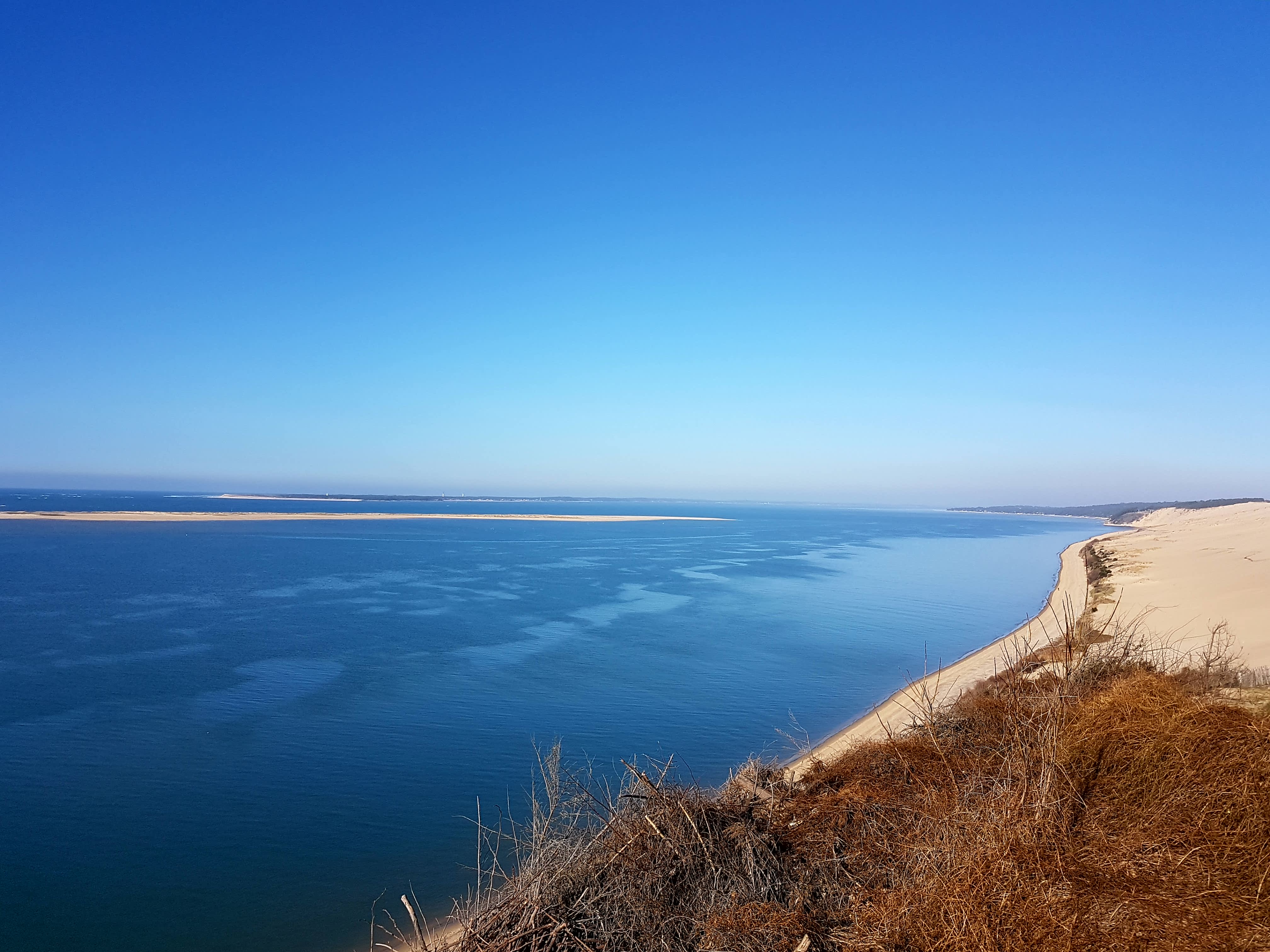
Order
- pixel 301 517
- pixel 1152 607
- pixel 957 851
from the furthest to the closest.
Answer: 1. pixel 301 517
2. pixel 1152 607
3. pixel 957 851

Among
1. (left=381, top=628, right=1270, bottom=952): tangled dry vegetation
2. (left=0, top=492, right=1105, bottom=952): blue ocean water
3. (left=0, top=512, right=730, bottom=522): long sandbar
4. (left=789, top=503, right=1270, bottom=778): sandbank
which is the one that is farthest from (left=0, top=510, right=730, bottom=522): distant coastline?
(left=381, top=628, right=1270, bottom=952): tangled dry vegetation

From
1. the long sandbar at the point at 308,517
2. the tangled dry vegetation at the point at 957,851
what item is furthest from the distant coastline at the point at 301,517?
the tangled dry vegetation at the point at 957,851

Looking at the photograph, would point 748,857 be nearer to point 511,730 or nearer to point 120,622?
point 511,730

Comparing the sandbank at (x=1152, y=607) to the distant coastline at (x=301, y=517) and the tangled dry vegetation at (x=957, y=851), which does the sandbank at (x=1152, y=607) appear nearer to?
the tangled dry vegetation at (x=957, y=851)

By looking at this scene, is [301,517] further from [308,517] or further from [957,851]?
[957,851]

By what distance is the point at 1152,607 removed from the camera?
2083 cm

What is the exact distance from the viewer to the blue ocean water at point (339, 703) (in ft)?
33.9

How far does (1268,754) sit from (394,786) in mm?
12586

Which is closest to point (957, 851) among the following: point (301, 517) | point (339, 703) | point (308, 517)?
point (339, 703)

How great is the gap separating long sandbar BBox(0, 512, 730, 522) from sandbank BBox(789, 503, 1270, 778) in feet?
314

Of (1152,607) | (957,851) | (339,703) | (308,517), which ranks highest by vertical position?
(957,851)

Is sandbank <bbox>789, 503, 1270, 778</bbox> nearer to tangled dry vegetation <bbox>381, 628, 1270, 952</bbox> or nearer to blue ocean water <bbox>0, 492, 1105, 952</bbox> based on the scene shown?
tangled dry vegetation <bbox>381, 628, 1270, 952</bbox>

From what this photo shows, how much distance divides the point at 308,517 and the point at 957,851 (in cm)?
12782

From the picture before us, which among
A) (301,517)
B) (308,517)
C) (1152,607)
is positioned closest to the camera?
(1152,607)
